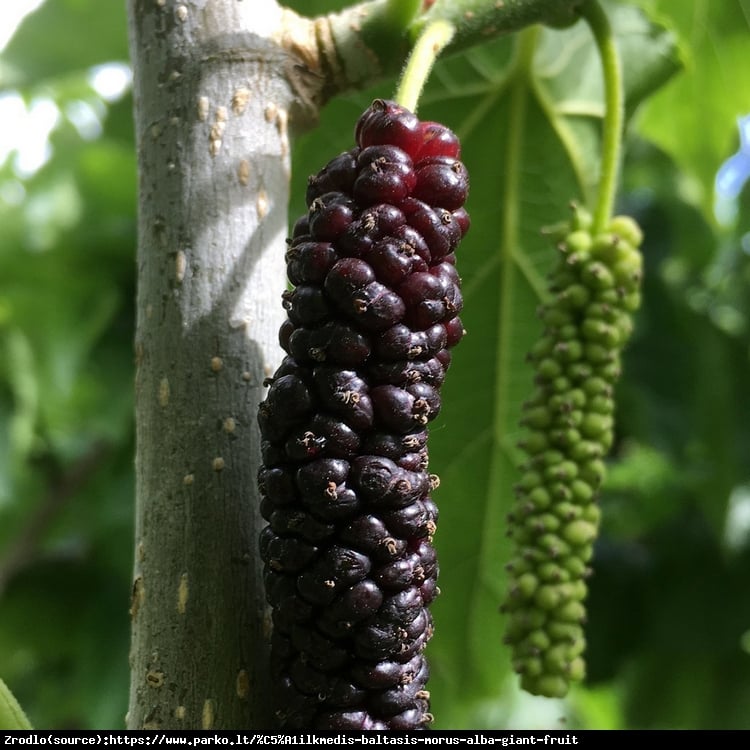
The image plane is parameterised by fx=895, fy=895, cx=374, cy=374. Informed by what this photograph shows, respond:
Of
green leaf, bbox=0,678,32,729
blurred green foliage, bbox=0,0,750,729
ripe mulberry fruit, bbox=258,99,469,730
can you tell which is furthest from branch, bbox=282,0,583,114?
green leaf, bbox=0,678,32,729

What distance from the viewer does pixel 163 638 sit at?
62cm

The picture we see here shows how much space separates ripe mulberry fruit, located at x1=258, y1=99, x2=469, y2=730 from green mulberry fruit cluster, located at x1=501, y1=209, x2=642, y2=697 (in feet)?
0.93

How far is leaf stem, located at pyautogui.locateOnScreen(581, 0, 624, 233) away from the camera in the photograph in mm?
873

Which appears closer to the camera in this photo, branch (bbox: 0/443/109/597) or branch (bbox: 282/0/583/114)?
Answer: branch (bbox: 282/0/583/114)

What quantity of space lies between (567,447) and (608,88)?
359mm

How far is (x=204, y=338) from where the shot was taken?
0.67 metres

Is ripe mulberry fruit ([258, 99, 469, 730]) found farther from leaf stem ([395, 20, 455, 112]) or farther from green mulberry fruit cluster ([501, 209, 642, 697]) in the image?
green mulberry fruit cluster ([501, 209, 642, 697])

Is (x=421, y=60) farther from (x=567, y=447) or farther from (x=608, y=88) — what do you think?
(x=567, y=447)

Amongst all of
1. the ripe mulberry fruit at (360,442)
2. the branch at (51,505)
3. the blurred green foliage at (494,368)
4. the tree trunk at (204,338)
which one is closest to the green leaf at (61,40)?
the blurred green foliage at (494,368)

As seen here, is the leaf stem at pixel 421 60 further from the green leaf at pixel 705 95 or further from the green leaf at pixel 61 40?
the green leaf at pixel 61 40

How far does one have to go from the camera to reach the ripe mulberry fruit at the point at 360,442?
553 mm

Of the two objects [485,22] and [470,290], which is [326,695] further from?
[470,290]

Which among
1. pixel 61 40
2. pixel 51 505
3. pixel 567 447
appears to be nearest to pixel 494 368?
pixel 567 447

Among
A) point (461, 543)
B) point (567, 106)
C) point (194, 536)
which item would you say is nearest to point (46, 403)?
point (461, 543)
